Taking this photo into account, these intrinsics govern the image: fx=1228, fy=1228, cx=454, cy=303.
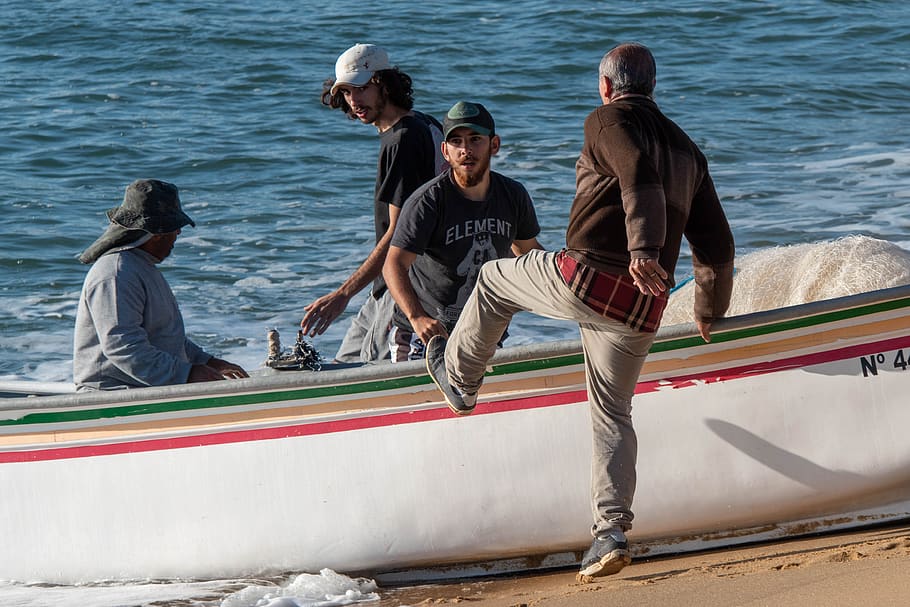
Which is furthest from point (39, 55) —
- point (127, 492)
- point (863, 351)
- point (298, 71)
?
point (863, 351)

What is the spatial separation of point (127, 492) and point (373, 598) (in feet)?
3.54

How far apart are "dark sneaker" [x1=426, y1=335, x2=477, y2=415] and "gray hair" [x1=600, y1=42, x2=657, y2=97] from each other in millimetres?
1171

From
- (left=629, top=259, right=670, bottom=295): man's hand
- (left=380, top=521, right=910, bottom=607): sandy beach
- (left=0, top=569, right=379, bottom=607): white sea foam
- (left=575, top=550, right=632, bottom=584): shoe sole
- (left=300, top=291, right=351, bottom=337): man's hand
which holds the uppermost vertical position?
(left=629, top=259, right=670, bottom=295): man's hand

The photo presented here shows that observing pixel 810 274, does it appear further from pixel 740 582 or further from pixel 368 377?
pixel 368 377

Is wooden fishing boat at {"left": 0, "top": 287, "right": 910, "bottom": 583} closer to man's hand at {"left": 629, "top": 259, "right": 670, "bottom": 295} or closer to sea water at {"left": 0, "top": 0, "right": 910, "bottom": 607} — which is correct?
sea water at {"left": 0, "top": 0, "right": 910, "bottom": 607}

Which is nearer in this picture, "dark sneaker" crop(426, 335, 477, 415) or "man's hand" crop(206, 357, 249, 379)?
"dark sneaker" crop(426, 335, 477, 415)

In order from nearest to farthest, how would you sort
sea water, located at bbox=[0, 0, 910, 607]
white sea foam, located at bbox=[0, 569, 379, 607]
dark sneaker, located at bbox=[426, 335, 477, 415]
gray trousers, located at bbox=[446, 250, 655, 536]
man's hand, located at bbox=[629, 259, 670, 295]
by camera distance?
1. man's hand, located at bbox=[629, 259, 670, 295]
2. gray trousers, located at bbox=[446, 250, 655, 536]
3. dark sneaker, located at bbox=[426, 335, 477, 415]
4. white sea foam, located at bbox=[0, 569, 379, 607]
5. sea water, located at bbox=[0, 0, 910, 607]

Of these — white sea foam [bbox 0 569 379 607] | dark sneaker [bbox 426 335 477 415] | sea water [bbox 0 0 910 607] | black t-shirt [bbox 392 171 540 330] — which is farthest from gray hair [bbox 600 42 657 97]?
sea water [bbox 0 0 910 607]

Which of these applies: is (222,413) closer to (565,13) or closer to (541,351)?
(541,351)

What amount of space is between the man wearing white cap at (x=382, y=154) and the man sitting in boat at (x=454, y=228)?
30cm

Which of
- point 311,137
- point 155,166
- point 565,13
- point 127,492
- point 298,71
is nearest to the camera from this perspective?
point 127,492

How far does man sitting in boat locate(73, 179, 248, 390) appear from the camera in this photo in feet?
15.1

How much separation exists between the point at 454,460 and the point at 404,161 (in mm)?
1241

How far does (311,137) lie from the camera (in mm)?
13727
